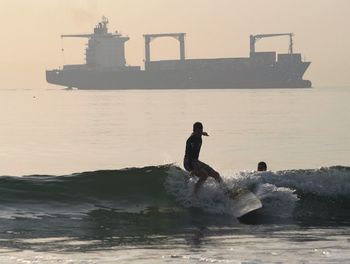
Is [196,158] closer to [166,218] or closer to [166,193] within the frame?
[166,218]

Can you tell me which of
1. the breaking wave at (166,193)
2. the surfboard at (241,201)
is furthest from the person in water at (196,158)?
the breaking wave at (166,193)

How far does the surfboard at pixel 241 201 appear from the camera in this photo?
1908 centimetres

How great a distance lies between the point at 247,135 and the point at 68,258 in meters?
46.3

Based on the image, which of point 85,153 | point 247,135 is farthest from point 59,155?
point 247,135

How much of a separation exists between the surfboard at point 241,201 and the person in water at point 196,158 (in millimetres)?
545

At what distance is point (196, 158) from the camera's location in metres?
19.3

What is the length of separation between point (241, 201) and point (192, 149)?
166cm

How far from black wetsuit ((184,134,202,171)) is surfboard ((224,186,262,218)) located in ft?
4.07

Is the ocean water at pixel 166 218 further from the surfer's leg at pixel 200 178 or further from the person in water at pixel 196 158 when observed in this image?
the person in water at pixel 196 158

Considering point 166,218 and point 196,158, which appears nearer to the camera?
point 196,158

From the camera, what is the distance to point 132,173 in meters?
24.0

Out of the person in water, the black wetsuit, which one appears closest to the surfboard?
the person in water

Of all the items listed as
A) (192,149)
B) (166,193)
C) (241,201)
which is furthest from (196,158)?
(166,193)

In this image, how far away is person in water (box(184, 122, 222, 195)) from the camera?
19109mm
